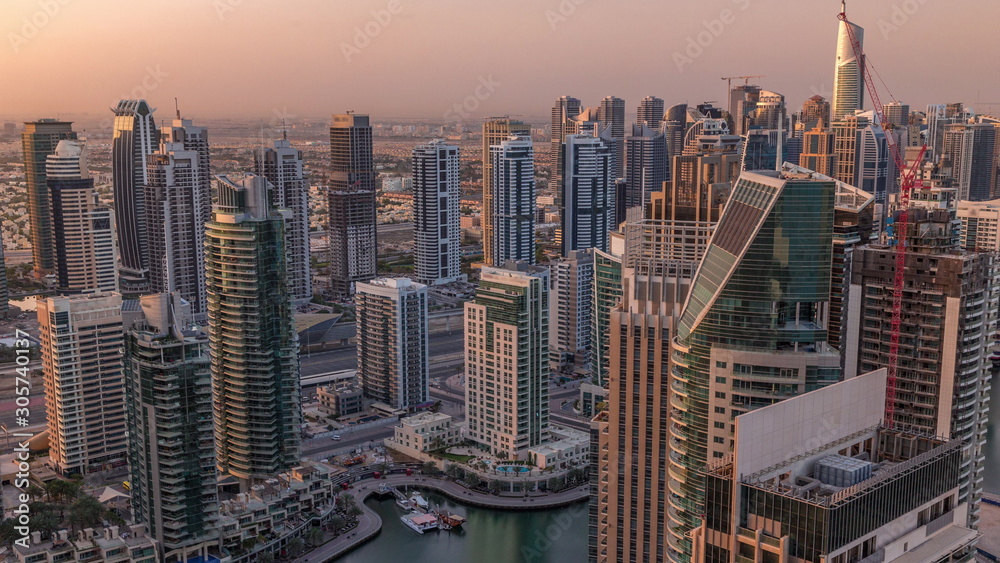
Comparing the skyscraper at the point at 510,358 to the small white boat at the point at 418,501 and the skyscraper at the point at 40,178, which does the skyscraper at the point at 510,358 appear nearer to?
the small white boat at the point at 418,501

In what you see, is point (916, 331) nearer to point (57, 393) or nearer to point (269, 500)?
point (269, 500)

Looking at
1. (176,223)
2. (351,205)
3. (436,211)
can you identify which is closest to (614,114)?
(436,211)

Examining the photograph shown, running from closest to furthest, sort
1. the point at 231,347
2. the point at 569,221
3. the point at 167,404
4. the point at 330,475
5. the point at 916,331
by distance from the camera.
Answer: the point at 916,331 < the point at 167,404 < the point at 231,347 < the point at 330,475 < the point at 569,221

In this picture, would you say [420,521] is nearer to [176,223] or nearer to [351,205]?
[176,223]

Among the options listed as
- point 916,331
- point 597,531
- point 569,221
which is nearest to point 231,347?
point 597,531

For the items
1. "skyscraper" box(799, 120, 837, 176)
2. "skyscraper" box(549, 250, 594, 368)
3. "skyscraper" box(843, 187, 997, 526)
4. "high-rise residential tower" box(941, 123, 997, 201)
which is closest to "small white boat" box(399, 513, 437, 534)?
"skyscraper" box(843, 187, 997, 526)
